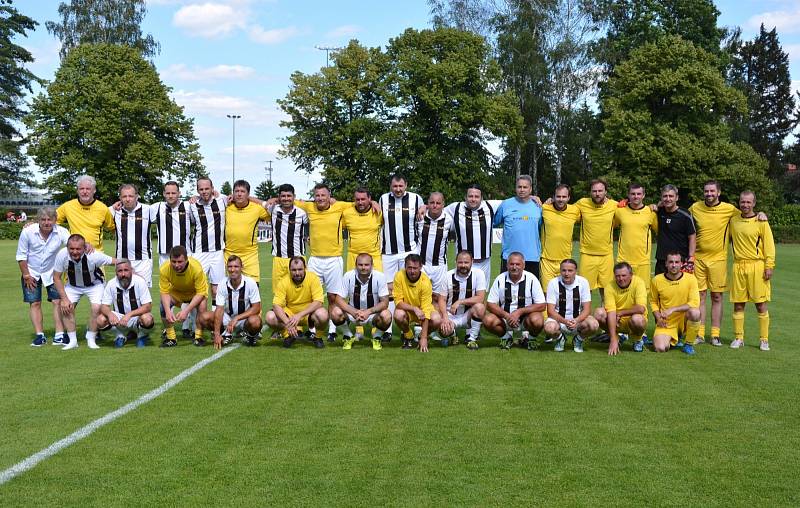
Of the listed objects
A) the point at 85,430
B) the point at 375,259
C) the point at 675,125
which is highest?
the point at 675,125

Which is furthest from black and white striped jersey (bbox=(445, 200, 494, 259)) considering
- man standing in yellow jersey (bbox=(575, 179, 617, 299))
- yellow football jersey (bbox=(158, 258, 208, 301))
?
yellow football jersey (bbox=(158, 258, 208, 301))

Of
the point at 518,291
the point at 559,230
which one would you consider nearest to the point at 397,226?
the point at 518,291

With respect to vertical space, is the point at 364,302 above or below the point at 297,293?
below

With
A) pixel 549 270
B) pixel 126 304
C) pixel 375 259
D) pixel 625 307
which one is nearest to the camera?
pixel 625 307

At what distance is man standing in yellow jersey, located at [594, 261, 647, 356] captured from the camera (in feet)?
25.6

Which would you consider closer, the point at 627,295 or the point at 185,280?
the point at 627,295

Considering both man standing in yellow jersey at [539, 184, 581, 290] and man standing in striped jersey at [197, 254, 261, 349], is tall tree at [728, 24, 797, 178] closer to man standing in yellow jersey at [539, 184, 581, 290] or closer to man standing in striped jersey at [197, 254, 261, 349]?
man standing in yellow jersey at [539, 184, 581, 290]

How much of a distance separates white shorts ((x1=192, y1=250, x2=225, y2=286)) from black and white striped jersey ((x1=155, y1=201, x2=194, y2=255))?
20cm

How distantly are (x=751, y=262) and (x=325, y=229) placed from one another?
16.1ft

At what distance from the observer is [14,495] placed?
3758 mm

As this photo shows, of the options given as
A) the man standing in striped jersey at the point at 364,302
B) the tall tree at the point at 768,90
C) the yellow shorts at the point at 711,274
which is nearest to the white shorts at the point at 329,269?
the man standing in striped jersey at the point at 364,302

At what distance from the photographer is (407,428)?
495 cm

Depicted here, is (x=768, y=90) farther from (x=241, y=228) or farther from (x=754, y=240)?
(x=241, y=228)

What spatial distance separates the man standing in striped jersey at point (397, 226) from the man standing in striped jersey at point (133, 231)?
2797 millimetres
